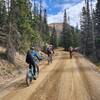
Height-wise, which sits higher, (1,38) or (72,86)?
(1,38)

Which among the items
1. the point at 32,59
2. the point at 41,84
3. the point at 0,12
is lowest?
the point at 41,84

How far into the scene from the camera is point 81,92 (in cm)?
1431

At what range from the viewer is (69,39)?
117938 mm

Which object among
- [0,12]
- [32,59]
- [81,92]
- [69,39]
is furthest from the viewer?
[69,39]

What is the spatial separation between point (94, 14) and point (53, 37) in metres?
63.6

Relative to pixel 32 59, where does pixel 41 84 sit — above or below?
below

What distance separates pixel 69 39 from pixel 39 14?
2252 centimetres

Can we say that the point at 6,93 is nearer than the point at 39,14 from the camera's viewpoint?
Yes

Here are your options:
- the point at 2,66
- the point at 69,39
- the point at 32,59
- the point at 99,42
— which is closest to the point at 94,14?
the point at 99,42

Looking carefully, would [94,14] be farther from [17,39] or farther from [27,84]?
[27,84]

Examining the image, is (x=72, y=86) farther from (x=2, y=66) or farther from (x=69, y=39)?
(x=69, y=39)

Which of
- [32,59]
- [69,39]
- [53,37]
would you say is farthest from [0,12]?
[53,37]

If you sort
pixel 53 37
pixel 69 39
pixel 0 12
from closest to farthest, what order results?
pixel 0 12 → pixel 69 39 → pixel 53 37

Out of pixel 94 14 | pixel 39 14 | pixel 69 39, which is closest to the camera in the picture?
pixel 94 14
